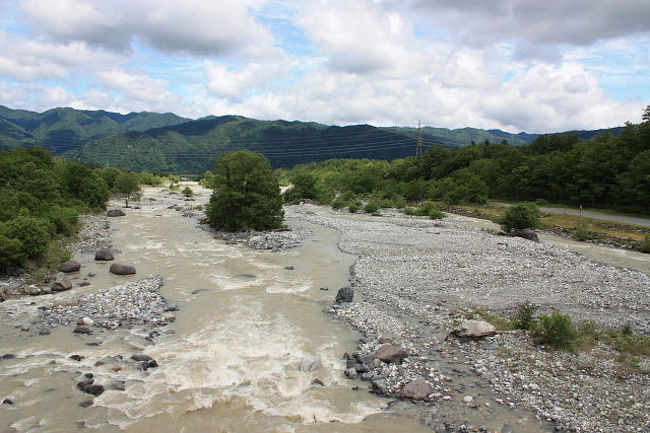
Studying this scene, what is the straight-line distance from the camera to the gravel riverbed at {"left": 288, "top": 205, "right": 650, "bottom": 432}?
34.6 ft

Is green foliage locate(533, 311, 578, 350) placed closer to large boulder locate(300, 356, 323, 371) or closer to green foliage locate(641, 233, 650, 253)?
large boulder locate(300, 356, 323, 371)

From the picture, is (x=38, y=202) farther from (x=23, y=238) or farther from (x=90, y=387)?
(x=90, y=387)

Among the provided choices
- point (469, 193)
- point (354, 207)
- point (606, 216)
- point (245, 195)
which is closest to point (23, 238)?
point (245, 195)

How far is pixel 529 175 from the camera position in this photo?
66750 millimetres

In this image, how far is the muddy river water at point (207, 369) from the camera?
408 inches

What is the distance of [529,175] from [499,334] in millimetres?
60305

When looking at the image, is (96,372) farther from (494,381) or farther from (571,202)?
(571,202)

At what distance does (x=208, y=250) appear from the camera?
33.1m

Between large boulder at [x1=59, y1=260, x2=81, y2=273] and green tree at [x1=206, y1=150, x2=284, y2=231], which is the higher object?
green tree at [x1=206, y1=150, x2=284, y2=231]

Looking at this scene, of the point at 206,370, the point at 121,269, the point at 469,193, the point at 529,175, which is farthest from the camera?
the point at 469,193

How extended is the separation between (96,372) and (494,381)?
500 inches

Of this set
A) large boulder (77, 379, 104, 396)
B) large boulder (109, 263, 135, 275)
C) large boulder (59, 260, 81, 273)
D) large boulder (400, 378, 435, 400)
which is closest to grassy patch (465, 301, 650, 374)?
large boulder (400, 378, 435, 400)

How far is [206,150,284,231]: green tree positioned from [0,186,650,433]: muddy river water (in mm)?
18244

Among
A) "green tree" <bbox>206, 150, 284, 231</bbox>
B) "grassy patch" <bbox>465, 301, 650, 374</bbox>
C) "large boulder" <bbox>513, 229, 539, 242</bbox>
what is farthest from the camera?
"green tree" <bbox>206, 150, 284, 231</bbox>
